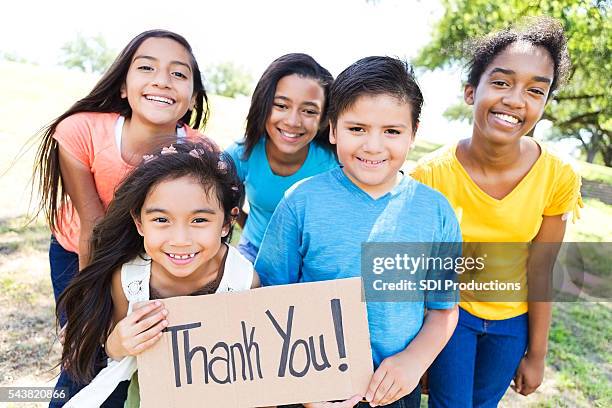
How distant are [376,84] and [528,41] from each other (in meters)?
0.75

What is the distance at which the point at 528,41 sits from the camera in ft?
6.89

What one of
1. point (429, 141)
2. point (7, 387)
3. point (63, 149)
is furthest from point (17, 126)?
point (429, 141)

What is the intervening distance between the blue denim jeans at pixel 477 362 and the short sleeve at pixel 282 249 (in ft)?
2.63

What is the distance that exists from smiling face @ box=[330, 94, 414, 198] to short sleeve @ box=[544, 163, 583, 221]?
780 mm

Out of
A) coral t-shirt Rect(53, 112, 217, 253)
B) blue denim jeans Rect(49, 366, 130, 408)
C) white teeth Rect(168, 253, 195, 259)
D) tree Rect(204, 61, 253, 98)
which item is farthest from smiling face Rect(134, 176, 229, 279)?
tree Rect(204, 61, 253, 98)

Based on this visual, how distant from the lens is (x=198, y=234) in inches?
72.8

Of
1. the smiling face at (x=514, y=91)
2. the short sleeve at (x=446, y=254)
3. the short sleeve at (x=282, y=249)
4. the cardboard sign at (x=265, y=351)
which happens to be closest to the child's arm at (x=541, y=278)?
the smiling face at (x=514, y=91)

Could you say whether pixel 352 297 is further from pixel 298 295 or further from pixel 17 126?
pixel 17 126

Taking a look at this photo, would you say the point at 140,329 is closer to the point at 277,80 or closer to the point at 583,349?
the point at 277,80

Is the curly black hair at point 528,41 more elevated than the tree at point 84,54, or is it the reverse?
the tree at point 84,54

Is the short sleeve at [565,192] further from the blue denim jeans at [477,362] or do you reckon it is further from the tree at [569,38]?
the tree at [569,38]

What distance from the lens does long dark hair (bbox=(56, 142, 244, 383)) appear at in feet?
6.28

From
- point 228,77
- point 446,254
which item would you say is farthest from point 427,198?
point 228,77

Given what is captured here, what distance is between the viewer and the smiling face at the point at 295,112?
8.16ft
